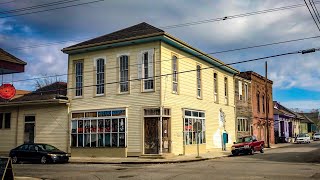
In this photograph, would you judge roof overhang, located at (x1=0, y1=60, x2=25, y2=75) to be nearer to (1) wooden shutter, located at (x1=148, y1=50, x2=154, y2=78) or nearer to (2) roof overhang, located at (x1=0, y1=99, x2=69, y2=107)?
(1) wooden shutter, located at (x1=148, y1=50, x2=154, y2=78)

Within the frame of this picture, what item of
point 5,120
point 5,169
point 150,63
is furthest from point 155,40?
point 5,169

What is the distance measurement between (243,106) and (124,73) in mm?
19820

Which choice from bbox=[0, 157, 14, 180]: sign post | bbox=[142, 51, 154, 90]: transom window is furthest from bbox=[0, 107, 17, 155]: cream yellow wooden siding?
bbox=[0, 157, 14, 180]: sign post

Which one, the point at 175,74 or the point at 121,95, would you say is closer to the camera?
the point at 121,95

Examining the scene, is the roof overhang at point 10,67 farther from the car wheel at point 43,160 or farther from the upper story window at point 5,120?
the upper story window at point 5,120

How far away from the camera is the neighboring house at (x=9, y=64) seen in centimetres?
986

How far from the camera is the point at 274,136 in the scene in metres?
58.2

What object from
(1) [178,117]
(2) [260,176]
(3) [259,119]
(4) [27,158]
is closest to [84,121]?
(4) [27,158]

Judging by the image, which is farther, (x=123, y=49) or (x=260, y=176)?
(x=123, y=49)

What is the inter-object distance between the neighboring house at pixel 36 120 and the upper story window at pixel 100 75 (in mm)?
2987

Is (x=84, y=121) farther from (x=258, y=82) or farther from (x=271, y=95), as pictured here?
(x=271, y=95)

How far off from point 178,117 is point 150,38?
6290mm

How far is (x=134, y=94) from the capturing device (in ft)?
93.3

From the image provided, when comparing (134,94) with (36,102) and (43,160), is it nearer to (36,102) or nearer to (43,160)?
(43,160)
